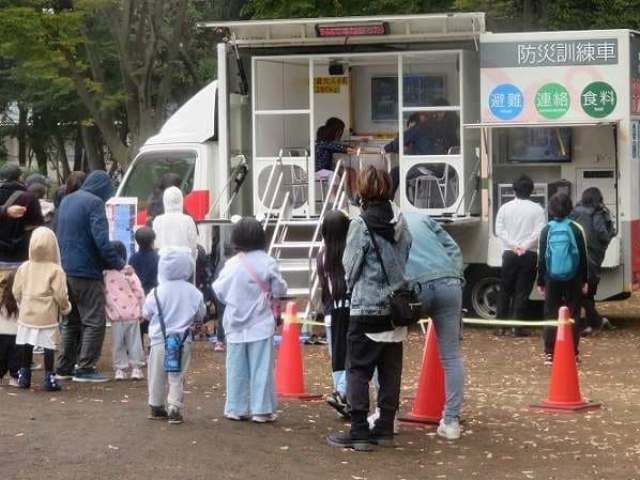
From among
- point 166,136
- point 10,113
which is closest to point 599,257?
point 166,136

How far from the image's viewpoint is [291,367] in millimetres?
11461

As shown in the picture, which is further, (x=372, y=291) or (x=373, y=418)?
(x=373, y=418)

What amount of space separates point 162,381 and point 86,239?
→ 2.38 meters

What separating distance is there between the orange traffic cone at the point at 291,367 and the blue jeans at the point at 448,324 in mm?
2040

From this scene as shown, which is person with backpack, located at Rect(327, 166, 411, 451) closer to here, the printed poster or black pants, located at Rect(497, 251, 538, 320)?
black pants, located at Rect(497, 251, 538, 320)

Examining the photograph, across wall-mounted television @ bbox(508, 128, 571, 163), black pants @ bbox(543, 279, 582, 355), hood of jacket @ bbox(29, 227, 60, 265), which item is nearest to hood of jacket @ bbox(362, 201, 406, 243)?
hood of jacket @ bbox(29, 227, 60, 265)

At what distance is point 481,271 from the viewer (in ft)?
57.5

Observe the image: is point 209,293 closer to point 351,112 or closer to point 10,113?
point 351,112

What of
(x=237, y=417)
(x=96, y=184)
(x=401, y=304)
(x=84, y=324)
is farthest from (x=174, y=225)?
(x=401, y=304)

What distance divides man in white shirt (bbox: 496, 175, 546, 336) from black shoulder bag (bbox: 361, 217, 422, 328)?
287 inches

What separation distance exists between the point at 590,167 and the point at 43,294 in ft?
27.1

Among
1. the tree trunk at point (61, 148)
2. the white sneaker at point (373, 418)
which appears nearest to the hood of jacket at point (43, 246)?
the white sneaker at point (373, 418)

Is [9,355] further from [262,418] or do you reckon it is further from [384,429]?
[384,429]

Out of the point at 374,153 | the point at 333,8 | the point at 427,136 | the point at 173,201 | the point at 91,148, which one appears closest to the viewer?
the point at 173,201
